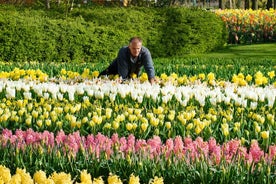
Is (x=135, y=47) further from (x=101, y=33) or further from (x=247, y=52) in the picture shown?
(x=247, y=52)

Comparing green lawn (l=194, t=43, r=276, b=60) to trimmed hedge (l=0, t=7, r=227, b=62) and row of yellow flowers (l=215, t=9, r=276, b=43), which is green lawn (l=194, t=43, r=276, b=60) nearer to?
trimmed hedge (l=0, t=7, r=227, b=62)

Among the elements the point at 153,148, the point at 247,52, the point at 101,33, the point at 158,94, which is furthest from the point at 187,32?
the point at 153,148

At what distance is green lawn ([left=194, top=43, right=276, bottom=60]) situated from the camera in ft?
56.4

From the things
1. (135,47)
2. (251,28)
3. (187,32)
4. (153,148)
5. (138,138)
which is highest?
(135,47)

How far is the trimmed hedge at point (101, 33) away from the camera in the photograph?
41.8 feet

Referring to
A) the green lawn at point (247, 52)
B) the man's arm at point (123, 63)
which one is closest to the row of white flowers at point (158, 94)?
the man's arm at point (123, 63)

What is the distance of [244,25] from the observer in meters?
21.5

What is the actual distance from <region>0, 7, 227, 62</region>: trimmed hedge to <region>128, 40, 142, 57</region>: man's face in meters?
5.36

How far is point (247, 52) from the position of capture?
707 inches

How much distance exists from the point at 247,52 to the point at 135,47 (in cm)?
1091

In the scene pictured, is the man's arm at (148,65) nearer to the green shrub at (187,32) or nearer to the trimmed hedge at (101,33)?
the trimmed hedge at (101,33)

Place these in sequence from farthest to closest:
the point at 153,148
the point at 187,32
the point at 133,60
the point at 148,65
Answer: the point at 187,32 → the point at 133,60 → the point at 148,65 → the point at 153,148

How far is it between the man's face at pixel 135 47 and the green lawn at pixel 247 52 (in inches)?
376

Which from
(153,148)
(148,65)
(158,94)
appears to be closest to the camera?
(153,148)
